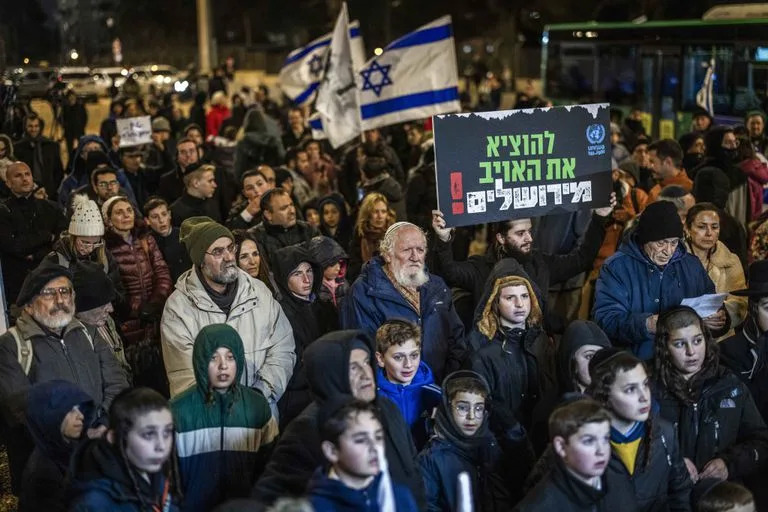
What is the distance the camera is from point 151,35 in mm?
64938

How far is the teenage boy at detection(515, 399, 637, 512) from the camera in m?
4.38

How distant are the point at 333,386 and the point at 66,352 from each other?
66.9 inches

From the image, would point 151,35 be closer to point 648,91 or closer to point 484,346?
point 648,91

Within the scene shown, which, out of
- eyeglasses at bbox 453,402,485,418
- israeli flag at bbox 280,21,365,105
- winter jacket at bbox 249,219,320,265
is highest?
israeli flag at bbox 280,21,365,105

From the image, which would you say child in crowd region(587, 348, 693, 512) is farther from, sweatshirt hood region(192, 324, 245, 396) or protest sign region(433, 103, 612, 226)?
protest sign region(433, 103, 612, 226)

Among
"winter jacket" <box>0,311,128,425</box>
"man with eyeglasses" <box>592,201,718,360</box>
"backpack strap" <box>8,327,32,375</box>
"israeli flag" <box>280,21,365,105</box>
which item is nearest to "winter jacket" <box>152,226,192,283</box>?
"winter jacket" <box>0,311,128,425</box>

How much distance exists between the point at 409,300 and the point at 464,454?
1.41 metres

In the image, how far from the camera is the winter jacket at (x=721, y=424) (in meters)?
5.29

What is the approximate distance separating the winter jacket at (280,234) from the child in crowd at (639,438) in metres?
3.85

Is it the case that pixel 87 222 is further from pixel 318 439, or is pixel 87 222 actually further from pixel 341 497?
pixel 341 497

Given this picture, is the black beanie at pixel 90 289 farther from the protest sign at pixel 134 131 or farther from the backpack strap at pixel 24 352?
the protest sign at pixel 134 131

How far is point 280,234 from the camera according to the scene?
27.6 ft

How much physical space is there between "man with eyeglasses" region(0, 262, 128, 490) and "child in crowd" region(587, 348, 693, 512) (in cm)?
238

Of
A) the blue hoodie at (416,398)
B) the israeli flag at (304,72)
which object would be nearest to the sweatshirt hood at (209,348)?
the blue hoodie at (416,398)
